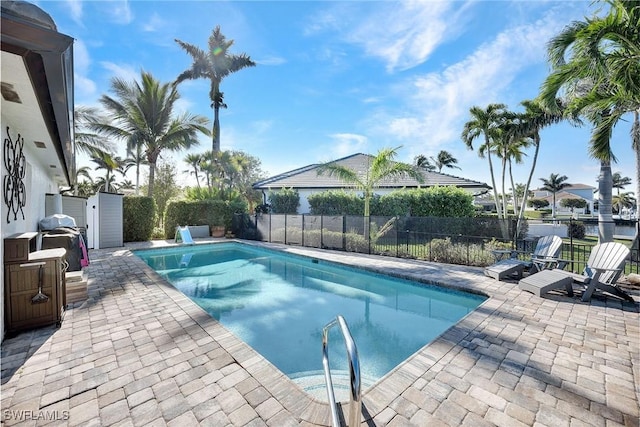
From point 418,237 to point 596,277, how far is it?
15.8 ft

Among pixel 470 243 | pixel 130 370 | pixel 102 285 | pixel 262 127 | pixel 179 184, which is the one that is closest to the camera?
pixel 130 370

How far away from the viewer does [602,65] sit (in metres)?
5.41

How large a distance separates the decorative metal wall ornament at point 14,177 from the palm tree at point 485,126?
52.2ft

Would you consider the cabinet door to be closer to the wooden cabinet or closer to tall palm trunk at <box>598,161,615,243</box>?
the wooden cabinet

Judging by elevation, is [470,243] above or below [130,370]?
above

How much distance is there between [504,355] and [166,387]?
3638 mm

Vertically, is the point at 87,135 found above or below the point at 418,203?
above

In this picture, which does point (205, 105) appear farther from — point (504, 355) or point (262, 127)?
point (504, 355)

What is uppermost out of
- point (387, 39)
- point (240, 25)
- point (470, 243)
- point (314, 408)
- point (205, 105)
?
point (205, 105)

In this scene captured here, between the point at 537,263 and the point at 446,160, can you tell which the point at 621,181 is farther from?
the point at 537,263

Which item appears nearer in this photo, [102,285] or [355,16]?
[102,285]

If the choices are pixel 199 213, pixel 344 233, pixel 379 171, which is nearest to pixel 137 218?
pixel 199 213

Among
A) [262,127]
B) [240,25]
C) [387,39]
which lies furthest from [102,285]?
[262,127]

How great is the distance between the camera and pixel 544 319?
4188mm
